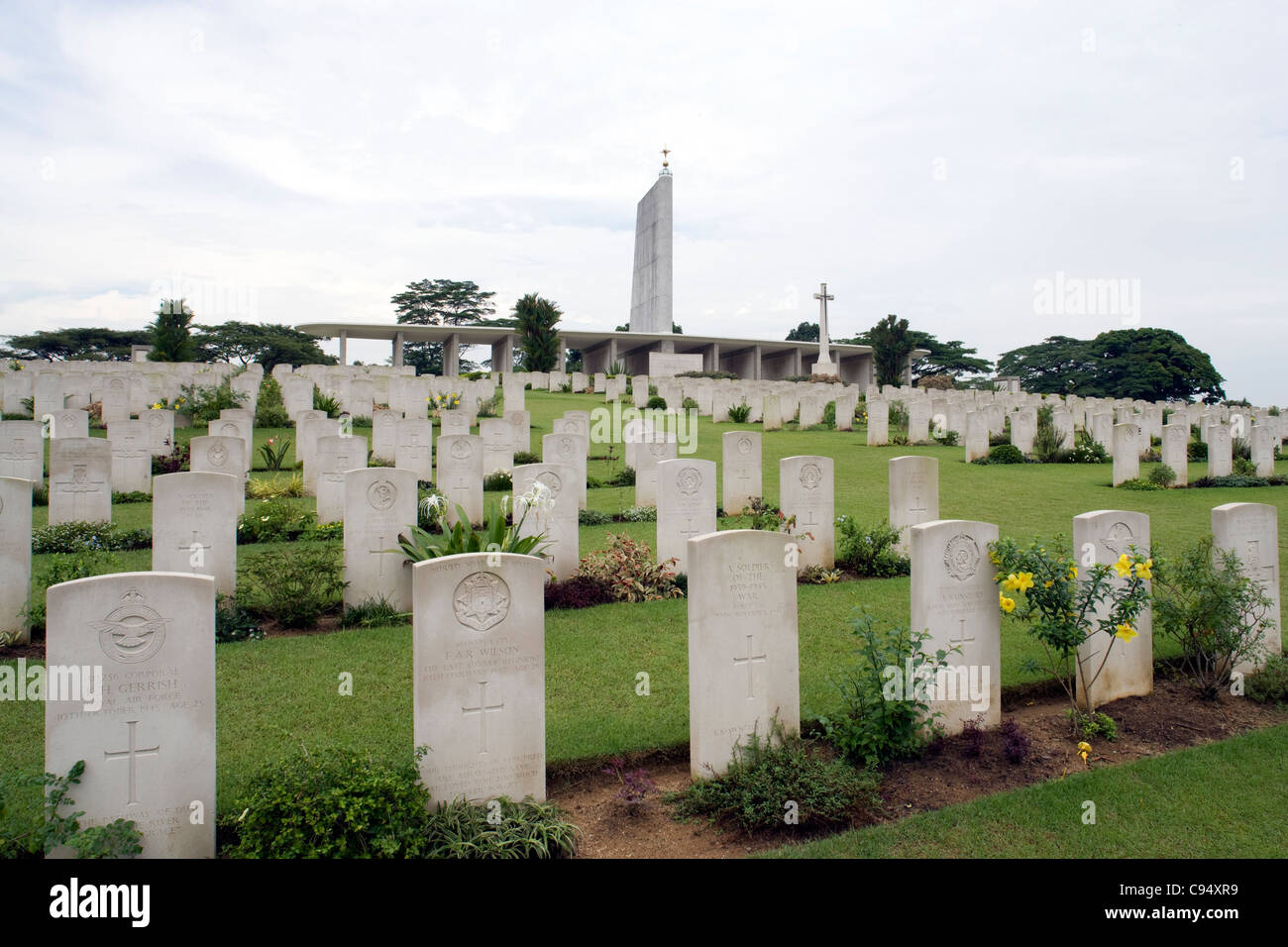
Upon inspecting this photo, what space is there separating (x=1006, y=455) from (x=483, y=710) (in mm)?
17861

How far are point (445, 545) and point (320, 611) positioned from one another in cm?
173

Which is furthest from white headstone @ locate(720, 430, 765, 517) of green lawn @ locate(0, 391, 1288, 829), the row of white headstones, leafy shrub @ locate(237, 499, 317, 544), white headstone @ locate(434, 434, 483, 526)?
the row of white headstones

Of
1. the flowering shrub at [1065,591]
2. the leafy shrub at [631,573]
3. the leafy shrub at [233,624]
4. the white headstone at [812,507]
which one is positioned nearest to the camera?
the flowering shrub at [1065,591]

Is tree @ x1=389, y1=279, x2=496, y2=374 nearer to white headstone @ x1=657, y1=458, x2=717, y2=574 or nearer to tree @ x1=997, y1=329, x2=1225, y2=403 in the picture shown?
tree @ x1=997, y1=329, x2=1225, y2=403

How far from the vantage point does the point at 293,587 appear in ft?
25.3

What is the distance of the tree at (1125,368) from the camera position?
5150cm

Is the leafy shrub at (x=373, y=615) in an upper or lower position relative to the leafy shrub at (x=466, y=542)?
lower

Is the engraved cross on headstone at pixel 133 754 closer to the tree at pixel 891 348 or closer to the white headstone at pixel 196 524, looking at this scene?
the white headstone at pixel 196 524

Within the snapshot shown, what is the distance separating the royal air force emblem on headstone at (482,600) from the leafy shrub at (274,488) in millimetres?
9780

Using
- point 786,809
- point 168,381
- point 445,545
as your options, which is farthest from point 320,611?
point 168,381

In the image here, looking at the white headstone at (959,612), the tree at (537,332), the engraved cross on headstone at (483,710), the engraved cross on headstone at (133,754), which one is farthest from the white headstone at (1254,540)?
the tree at (537,332)

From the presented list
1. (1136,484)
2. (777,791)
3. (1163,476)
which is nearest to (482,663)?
(777,791)

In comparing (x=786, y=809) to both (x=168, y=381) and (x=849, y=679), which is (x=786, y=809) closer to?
(x=849, y=679)

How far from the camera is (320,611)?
26.3 ft
